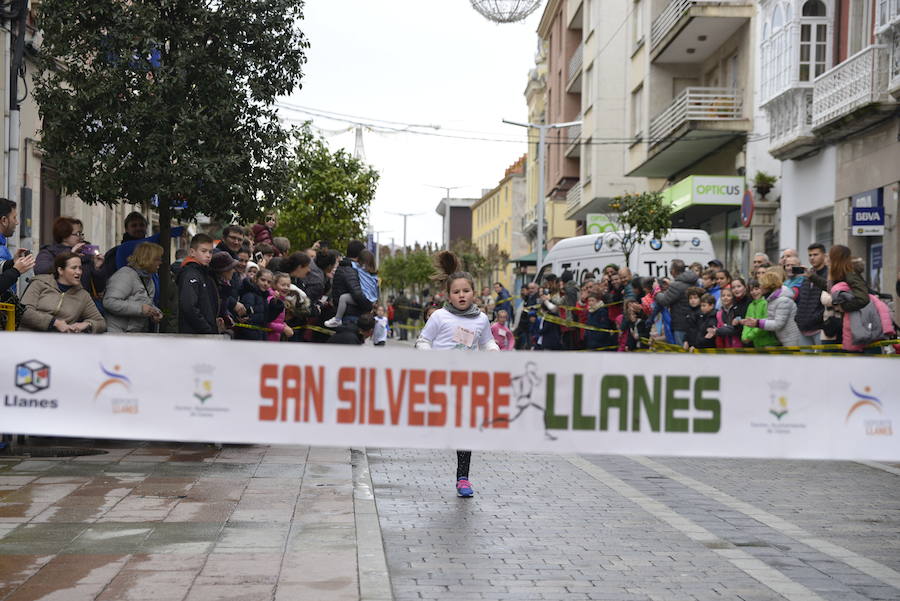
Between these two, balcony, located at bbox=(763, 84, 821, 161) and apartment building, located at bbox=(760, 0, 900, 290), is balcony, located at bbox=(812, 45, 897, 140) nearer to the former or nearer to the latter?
apartment building, located at bbox=(760, 0, 900, 290)

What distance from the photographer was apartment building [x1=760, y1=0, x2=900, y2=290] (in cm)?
2169

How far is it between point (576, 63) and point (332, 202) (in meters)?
18.2

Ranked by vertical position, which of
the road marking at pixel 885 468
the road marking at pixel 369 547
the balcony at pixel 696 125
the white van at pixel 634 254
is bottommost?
the road marking at pixel 885 468

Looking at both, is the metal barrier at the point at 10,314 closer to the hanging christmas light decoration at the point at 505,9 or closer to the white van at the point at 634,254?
the hanging christmas light decoration at the point at 505,9

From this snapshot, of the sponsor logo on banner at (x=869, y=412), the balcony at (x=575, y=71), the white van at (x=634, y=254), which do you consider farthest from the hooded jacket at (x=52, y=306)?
the balcony at (x=575, y=71)

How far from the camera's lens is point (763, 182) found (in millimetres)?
29984

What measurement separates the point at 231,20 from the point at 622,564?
28.0 ft

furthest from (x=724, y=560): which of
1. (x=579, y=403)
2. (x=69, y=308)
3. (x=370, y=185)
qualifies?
(x=370, y=185)

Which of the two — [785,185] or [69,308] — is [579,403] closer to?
[69,308]

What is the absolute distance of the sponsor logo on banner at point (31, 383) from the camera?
20.3 feet

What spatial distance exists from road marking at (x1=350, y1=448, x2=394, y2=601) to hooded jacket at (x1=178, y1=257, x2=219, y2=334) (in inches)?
93.5

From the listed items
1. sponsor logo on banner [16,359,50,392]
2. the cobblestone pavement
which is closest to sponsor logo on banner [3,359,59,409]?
sponsor logo on banner [16,359,50,392]

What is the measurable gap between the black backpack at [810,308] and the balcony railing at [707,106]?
58.8 ft

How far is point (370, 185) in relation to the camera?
4262 cm
